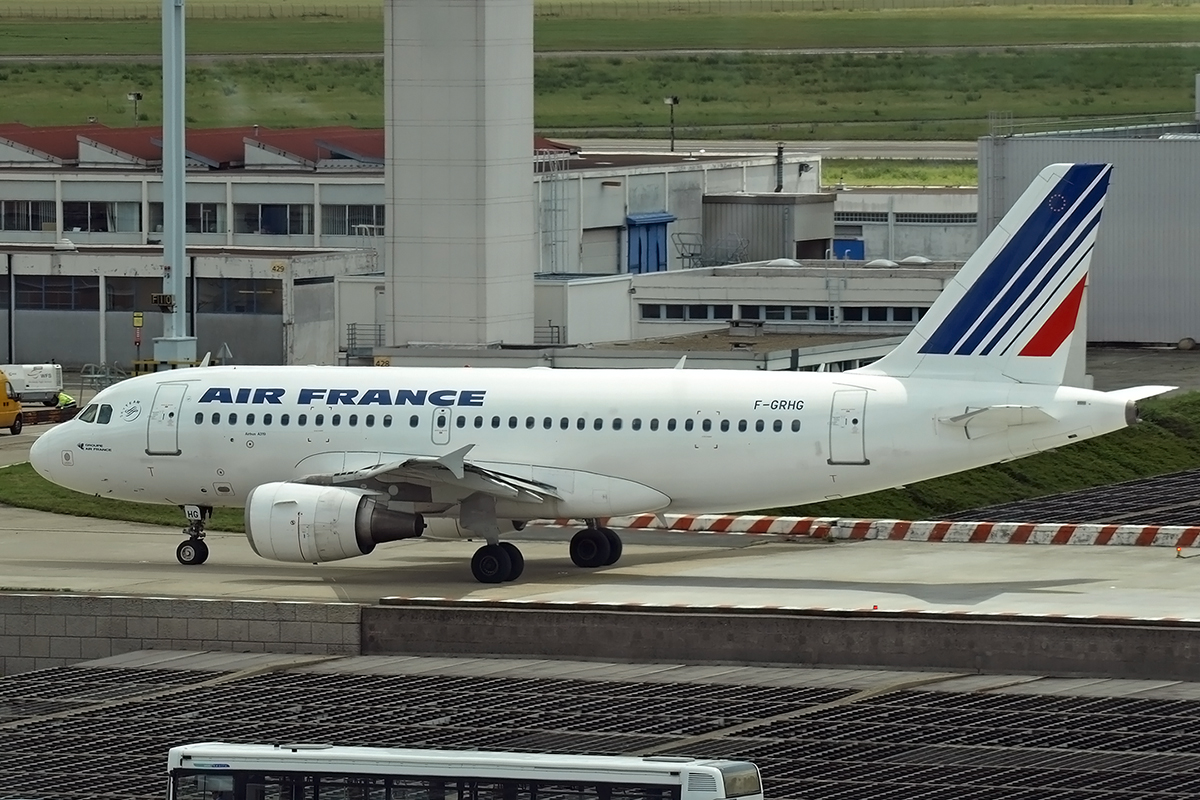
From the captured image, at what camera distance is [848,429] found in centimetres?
4022

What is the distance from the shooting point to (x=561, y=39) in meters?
Result: 171

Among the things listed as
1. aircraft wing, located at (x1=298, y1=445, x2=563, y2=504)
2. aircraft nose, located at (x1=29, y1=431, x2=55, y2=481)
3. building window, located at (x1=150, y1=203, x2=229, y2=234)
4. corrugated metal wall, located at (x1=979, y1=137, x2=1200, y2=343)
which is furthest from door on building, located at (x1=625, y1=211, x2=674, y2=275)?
aircraft wing, located at (x1=298, y1=445, x2=563, y2=504)

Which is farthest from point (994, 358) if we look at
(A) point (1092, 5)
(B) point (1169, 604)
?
(A) point (1092, 5)

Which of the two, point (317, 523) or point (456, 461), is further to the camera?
point (317, 523)

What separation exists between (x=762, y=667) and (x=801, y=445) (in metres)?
7.86

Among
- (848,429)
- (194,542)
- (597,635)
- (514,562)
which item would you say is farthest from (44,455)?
(848,429)

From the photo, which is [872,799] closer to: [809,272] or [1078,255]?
[1078,255]

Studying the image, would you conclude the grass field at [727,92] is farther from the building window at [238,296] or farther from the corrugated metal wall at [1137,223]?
the building window at [238,296]

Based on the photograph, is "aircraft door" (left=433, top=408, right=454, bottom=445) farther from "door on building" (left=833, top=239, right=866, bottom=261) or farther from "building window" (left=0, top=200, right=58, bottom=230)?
"door on building" (left=833, top=239, right=866, bottom=261)

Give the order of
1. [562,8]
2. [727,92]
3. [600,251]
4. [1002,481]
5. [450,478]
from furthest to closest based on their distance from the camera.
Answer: [562,8]
[727,92]
[600,251]
[1002,481]
[450,478]

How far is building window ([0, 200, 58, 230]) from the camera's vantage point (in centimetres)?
9900

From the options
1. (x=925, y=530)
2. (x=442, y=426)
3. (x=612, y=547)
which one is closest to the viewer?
(x=442, y=426)

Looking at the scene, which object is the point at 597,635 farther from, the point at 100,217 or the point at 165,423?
the point at 100,217

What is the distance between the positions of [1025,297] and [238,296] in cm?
4831
